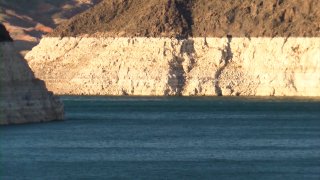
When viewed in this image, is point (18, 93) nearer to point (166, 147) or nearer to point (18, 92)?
point (18, 92)

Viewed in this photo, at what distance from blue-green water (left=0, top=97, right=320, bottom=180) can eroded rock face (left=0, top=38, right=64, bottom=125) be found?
97 cm

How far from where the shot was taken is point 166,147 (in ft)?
358

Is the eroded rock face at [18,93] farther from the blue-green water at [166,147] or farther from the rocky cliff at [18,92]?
the blue-green water at [166,147]

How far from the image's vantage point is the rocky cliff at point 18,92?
117m

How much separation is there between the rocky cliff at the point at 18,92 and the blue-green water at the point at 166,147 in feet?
3.10

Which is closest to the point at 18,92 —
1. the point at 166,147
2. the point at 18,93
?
the point at 18,93

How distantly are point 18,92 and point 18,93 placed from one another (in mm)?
98

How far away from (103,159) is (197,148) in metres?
11.4

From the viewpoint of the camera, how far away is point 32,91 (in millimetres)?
119000

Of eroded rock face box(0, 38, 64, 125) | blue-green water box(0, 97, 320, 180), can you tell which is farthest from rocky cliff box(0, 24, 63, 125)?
blue-green water box(0, 97, 320, 180)

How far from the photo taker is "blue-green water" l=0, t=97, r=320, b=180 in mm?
91125

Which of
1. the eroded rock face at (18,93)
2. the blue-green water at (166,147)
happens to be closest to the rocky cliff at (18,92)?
the eroded rock face at (18,93)

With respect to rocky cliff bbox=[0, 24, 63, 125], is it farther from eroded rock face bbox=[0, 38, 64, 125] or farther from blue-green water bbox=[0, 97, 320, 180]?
blue-green water bbox=[0, 97, 320, 180]

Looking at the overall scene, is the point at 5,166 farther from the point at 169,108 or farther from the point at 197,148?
the point at 169,108
